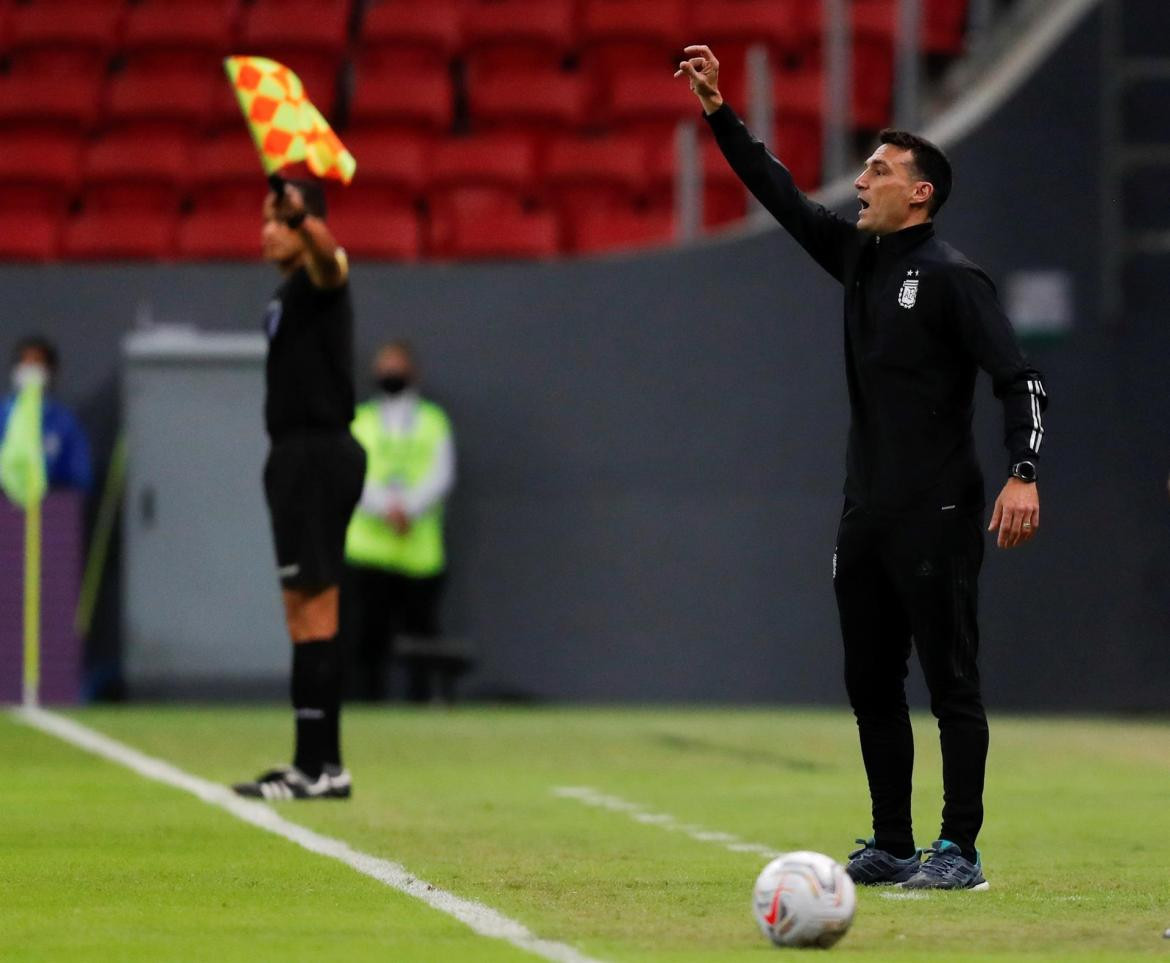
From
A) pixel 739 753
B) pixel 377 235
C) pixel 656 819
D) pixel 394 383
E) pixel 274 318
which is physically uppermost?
pixel 377 235

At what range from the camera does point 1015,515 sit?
6.04 metres

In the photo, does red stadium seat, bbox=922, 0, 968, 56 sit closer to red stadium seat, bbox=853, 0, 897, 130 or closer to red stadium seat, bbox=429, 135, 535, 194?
red stadium seat, bbox=853, 0, 897, 130

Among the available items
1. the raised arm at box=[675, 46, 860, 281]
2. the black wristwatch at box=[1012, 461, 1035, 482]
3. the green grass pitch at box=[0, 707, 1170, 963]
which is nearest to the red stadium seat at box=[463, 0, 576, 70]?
the green grass pitch at box=[0, 707, 1170, 963]

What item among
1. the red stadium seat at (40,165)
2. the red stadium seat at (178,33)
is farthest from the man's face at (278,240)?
the red stadium seat at (178,33)

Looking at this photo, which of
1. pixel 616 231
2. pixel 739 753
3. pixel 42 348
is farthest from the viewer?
pixel 616 231

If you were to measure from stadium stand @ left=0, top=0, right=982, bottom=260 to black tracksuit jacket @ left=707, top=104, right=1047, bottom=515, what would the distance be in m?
8.61

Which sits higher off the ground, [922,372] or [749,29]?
[749,29]

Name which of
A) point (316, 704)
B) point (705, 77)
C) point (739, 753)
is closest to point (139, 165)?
point (739, 753)

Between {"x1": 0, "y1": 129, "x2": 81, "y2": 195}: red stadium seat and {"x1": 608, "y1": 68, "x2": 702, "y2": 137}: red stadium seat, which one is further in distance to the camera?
{"x1": 608, "y1": 68, "x2": 702, "y2": 137}: red stadium seat

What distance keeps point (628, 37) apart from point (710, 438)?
305cm

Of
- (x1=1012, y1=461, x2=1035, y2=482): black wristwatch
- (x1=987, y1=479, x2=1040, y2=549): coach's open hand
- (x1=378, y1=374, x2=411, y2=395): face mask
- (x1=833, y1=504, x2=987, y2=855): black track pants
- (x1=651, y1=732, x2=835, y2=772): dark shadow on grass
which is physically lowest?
(x1=651, y1=732, x2=835, y2=772): dark shadow on grass

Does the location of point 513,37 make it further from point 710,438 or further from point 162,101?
point 710,438

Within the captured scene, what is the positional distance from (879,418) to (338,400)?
2.85 meters

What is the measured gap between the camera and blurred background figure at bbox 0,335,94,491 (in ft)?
46.7
